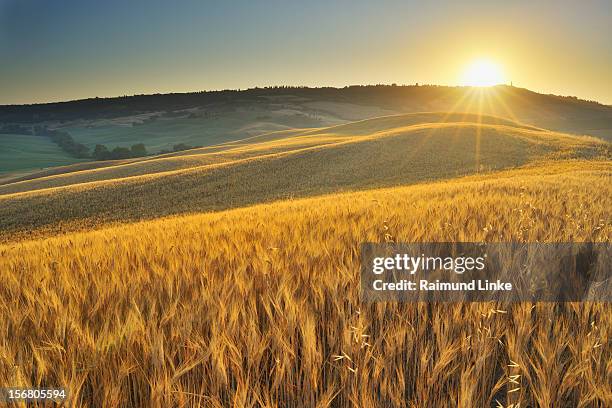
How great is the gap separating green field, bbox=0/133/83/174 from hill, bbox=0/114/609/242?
7979 centimetres

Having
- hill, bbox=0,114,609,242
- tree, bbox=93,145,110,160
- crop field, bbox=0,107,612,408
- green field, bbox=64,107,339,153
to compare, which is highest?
green field, bbox=64,107,339,153

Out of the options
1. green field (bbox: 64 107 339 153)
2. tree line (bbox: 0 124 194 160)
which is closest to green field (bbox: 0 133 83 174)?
tree line (bbox: 0 124 194 160)

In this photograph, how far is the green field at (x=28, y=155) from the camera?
102 meters

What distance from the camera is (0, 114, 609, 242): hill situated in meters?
21.2

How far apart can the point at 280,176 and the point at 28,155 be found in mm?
126365

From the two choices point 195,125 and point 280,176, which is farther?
point 195,125

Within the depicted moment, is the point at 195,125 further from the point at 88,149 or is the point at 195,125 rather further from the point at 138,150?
the point at 138,150

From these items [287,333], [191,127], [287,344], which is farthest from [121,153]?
[287,344]

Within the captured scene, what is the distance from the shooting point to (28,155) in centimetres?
12000

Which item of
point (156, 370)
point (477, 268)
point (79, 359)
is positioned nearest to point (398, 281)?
point (477, 268)

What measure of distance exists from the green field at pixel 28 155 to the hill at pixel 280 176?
79789mm

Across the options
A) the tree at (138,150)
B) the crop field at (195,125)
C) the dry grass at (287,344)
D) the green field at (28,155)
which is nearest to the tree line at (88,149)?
the tree at (138,150)

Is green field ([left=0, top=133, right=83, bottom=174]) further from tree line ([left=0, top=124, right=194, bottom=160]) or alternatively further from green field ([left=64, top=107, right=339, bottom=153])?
green field ([left=64, top=107, right=339, bottom=153])

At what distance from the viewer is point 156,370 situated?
1.29 m
